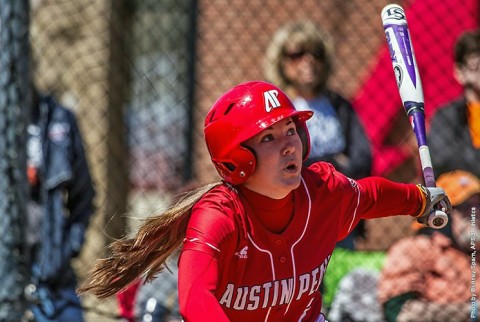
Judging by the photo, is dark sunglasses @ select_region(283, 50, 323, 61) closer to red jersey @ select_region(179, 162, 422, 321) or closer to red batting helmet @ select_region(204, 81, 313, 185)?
red jersey @ select_region(179, 162, 422, 321)

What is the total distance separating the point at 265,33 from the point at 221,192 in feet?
14.6

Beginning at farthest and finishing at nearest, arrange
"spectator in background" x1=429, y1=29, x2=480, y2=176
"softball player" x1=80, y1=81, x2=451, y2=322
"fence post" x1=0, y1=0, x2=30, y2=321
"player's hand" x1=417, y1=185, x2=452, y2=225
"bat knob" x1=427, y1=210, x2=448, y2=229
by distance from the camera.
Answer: "spectator in background" x1=429, y1=29, x2=480, y2=176 < "fence post" x1=0, y1=0, x2=30, y2=321 < "player's hand" x1=417, y1=185, x2=452, y2=225 < "bat knob" x1=427, y1=210, x2=448, y2=229 < "softball player" x1=80, y1=81, x2=451, y2=322

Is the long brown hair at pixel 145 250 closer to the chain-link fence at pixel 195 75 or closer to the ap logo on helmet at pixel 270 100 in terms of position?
the ap logo on helmet at pixel 270 100

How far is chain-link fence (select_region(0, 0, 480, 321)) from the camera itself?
7.09 metres

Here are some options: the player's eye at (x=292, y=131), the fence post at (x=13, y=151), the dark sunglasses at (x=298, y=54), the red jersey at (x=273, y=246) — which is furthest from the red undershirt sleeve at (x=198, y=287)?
the dark sunglasses at (x=298, y=54)

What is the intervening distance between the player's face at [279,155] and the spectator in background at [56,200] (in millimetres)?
2186

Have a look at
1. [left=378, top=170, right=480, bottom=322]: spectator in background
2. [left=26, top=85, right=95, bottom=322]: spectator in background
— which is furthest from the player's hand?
[left=26, top=85, right=95, bottom=322]: spectator in background

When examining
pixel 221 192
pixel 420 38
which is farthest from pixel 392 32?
pixel 420 38

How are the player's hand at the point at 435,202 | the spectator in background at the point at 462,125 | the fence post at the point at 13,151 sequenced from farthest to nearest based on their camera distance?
the spectator in background at the point at 462,125, the fence post at the point at 13,151, the player's hand at the point at 435,202

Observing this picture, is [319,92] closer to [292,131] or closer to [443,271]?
[443,271]

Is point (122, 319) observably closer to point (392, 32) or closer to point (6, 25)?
point (6, 25)

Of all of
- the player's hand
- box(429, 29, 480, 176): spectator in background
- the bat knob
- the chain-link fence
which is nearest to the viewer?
the bat knob

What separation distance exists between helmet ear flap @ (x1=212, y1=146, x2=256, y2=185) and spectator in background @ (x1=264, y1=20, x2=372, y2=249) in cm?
207

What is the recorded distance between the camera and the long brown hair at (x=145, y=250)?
3.65 meters
